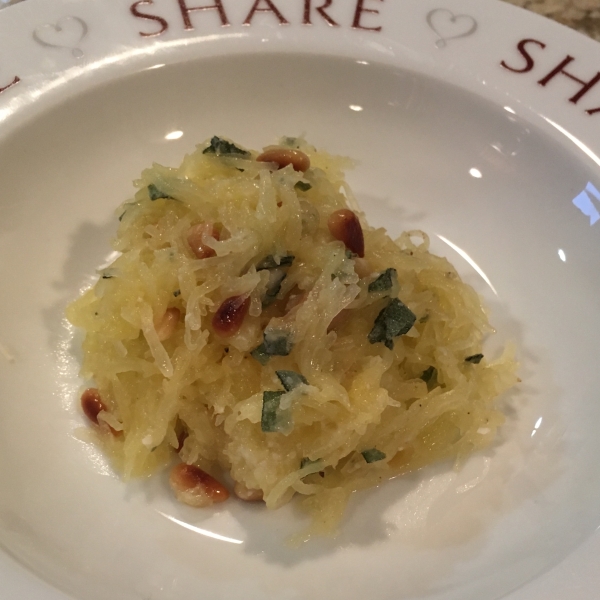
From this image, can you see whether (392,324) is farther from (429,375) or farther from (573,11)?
(573,11)

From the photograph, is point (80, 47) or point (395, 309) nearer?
point (395, 309)

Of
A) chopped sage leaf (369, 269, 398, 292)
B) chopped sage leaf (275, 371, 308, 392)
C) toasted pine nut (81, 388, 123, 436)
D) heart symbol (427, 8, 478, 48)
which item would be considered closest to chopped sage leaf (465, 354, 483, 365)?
chopped sage leaf (369, 269, 398, 292)

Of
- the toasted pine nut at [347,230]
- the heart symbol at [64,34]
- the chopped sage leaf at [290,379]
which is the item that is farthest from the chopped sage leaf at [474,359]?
the heart symbol at [64,34]

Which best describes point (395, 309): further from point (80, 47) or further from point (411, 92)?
point (80, 47)

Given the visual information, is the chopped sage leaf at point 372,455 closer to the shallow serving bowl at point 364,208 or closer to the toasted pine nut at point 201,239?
the shallow serving bowl at point 364,208

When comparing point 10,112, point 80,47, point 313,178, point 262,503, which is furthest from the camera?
point 80,47

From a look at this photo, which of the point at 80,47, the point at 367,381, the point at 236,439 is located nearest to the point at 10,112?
the point at 80,47

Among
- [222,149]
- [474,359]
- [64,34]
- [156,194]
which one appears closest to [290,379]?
[474,359]
